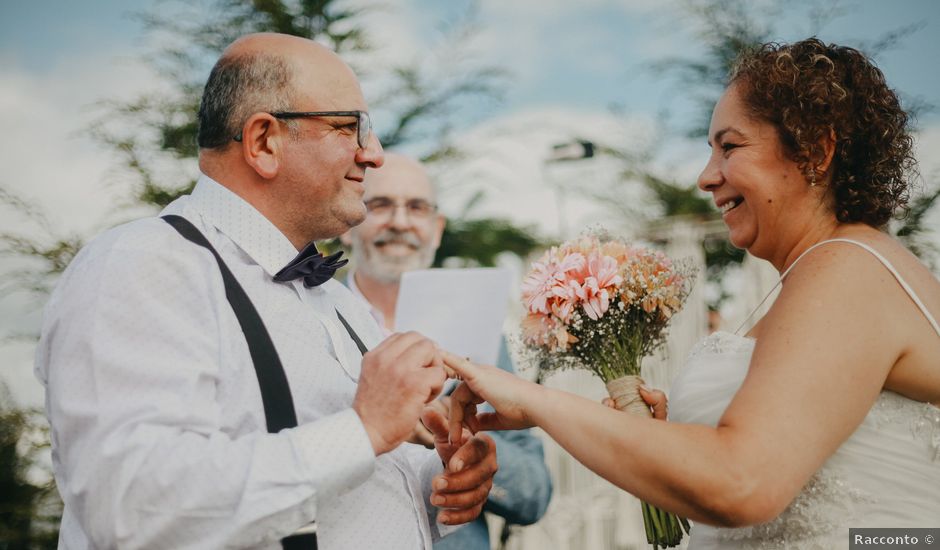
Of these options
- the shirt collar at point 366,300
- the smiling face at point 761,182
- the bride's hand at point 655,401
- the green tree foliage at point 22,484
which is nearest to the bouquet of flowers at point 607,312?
the bride's hand at point 655,401

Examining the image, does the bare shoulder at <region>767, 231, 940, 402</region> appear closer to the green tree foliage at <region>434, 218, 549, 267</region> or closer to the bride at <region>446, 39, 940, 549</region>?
the bride at <region>446, 39, 940, 549</region>

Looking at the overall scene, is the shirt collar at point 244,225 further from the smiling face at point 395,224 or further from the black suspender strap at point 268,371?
the smiling face at point 395,224

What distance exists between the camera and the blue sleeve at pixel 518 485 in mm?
3938

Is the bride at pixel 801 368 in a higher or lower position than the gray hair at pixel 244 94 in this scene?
lower

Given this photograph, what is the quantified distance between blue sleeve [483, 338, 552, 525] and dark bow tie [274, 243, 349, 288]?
5.29 ft

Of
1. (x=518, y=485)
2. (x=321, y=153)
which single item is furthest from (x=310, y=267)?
(x=518, y=485)

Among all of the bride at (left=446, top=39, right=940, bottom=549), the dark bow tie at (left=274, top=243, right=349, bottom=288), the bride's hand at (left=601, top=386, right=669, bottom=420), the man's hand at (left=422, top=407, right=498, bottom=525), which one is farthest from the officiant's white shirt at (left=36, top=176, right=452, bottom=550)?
the bride's hand at (left=601, top=386, right=669, bottom=420)

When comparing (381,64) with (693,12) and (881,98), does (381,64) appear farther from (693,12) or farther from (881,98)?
(881,98)

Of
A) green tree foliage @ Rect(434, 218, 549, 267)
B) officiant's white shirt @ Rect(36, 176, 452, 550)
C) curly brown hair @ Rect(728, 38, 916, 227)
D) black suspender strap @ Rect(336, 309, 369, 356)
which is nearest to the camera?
officiant's white shirt @ Rect(36, 176, 452, 550)

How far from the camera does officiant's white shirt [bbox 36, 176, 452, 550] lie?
5.97ft

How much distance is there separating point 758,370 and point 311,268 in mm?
1329

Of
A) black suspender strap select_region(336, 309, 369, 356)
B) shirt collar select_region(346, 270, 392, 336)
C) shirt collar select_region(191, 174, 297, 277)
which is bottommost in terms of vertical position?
shirt collar select_region(346, 270, 392, 336)

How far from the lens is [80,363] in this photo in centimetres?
192

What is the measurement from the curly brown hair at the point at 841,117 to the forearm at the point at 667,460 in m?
0.96
